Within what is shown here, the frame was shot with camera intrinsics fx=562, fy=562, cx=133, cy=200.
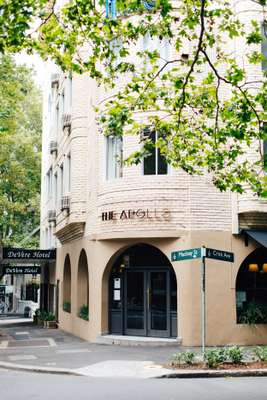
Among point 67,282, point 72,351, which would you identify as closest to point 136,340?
point 72,351

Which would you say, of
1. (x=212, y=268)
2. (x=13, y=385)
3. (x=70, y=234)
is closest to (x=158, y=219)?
(x=212, y=268)

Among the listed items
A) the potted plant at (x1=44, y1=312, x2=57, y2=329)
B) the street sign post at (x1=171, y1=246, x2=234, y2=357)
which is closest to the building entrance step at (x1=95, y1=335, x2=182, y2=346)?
the street sign post at (x1=171, y1=246, x2=234, y2=357)

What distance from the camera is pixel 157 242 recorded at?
684 inches

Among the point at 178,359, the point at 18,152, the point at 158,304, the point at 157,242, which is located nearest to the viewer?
the point at 178,359

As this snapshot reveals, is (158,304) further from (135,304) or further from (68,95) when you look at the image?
(68,95)

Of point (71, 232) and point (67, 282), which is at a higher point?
point (71, 232)

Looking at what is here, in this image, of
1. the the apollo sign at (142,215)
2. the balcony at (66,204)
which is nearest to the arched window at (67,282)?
the balcony at (66,204)

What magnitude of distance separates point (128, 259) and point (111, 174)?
2.97 meters

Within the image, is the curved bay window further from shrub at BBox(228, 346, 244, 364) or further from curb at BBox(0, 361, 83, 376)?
curb at BBox(0, 361, 83, 376)

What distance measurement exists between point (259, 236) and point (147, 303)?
14.2ft

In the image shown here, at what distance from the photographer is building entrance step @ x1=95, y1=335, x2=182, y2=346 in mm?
16578

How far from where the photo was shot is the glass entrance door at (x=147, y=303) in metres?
18.0

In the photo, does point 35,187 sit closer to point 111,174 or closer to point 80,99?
point 80,99

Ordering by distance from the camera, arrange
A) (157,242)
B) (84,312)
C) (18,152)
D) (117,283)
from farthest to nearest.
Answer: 1. (18,152)
2. (84,312)
3. (117,283)
4. (157,242)
